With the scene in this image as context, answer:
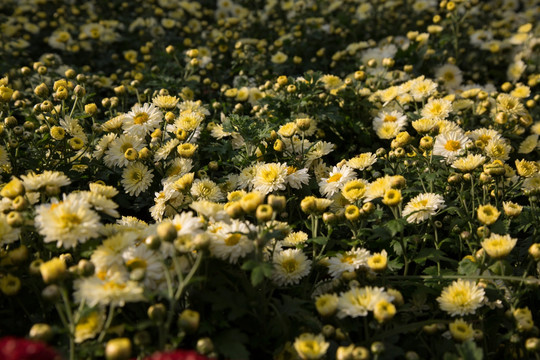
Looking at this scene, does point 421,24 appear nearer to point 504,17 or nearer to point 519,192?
point 504,17

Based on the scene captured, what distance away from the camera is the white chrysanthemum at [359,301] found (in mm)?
1938

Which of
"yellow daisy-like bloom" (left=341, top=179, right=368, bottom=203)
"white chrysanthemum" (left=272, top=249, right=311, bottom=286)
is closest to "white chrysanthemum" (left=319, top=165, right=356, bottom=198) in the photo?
"yellow daisy-like bloom" (left=341, top=179, right=368, bottom=203)

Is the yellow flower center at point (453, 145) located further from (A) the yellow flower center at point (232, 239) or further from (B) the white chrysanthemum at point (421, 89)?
(A) the yellow flower center at point (232, 239)

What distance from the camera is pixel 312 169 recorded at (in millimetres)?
3207

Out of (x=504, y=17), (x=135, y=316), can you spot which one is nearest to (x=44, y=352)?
(x=135, y=316)

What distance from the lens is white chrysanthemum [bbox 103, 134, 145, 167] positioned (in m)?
2.99

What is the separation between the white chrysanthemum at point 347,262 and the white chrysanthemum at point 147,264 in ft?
2.48

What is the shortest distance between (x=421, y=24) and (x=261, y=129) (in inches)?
132

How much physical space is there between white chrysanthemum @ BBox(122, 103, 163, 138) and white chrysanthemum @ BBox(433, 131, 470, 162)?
164cm

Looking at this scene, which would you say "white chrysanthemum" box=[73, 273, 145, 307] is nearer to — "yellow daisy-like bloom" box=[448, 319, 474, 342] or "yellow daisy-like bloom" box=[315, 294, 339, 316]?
"yellow daisy-like bloom" box=[315, 294, 339, 316]

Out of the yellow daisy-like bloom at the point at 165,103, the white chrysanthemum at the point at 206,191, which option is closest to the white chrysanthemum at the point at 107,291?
the white chrysanthemum at the point at 206,191

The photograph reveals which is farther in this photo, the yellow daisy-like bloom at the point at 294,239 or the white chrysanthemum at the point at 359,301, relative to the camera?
the yellow daisy-like bloom at the point at 294,239

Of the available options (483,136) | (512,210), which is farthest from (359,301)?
(483,136)

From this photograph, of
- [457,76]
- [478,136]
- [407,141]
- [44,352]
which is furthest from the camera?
[457,76]
